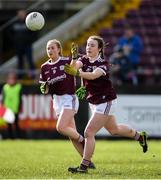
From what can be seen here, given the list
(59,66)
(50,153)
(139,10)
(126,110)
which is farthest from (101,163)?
(139,10)

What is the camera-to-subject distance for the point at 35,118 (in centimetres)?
2406

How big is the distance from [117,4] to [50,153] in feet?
43.7

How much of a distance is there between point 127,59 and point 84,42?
4211 millimetres

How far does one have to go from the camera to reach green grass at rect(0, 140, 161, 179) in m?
12.1

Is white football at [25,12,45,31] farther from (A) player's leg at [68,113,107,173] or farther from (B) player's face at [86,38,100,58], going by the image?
(A) player's leg at [68,113,107,173]

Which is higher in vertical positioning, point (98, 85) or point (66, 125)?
point (98, 85)

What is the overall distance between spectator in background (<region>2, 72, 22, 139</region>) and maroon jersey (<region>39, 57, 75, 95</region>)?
31.2 ft

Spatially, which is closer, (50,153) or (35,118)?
(50,153)

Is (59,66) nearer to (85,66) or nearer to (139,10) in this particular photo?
(85,66)

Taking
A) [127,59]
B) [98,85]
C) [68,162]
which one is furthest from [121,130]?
[127,59]

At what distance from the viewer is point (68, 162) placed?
1484 centimetres

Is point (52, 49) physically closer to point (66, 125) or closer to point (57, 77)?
point (57, 77)

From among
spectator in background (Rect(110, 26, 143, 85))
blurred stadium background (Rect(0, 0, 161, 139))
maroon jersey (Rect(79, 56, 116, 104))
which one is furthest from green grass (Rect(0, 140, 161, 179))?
spectator in background (Rect(110, 26, 143, 85))

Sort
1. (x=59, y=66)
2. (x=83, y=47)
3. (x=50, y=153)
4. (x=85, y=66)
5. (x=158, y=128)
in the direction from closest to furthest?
(x=85, y=66) < (x=59, y=66) < (x=50, y=153) < (x=158, y=128) < (x=83, y=47)
